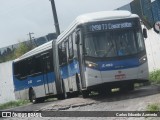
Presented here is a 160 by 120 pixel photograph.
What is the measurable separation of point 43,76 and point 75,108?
10.4 metres

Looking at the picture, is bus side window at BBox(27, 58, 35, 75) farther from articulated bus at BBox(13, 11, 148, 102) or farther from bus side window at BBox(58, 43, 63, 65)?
articulated bus at BBox(13, 11, 148, 102)

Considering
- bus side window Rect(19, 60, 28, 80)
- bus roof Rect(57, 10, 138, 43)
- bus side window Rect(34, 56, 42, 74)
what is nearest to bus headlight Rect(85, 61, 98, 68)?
bus roof Rect(57, 10, 138, 43)

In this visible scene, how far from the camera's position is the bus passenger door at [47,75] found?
84.9 feet

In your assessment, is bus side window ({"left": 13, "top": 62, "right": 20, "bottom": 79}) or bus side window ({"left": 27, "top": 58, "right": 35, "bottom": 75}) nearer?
bus side window ({"left": 27, "top": 58, "right": 35, "bottom": 75})

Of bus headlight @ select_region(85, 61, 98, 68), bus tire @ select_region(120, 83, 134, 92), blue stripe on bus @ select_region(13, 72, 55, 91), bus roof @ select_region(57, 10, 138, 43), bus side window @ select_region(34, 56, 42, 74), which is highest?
bus roof @ select_region(57, 10, 138, 43)

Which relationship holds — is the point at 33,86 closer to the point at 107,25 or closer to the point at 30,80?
the point at 30,80

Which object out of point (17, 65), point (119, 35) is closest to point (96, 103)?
point (119, 35)

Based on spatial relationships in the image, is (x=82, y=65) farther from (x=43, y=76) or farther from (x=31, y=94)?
(x=31, y=94)

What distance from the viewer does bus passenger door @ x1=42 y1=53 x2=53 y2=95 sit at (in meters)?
25.9

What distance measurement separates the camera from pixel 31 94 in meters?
28.9

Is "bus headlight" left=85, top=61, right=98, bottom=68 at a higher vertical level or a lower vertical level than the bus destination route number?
lower

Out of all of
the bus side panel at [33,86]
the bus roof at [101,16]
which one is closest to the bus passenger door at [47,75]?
the bus side panel at [33,86]

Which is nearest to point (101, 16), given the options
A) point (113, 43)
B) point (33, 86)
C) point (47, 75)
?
point (113, 43)

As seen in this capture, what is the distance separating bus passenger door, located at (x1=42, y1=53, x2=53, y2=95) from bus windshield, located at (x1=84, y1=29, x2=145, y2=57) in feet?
26.8
